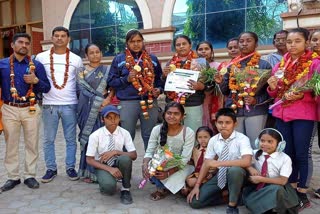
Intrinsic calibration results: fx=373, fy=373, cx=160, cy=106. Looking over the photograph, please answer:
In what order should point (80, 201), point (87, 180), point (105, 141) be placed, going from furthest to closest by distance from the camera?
point (87, 180), point (105, 141), point (80, 201)

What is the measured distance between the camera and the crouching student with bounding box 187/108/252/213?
3650 millimetres

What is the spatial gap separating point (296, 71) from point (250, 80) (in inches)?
18.1

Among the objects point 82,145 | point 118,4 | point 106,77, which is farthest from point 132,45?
point 118,4

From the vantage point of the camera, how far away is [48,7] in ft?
34.3

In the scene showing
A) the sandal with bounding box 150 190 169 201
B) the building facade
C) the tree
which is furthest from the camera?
the tree

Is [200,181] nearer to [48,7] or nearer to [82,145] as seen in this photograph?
[82,145]

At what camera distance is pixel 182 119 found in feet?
13.7

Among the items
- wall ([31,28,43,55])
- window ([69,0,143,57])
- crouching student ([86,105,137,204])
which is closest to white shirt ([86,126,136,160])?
crouching student ([86,105,137,204])

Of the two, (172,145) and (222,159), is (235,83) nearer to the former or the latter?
(222,159)

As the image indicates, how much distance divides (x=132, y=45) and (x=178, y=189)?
173cm

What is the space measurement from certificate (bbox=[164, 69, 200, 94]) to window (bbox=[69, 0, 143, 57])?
520cm

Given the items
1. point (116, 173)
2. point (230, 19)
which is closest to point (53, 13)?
point (230, 19)

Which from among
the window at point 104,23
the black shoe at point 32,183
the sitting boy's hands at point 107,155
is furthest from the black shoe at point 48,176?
the window at point 104,23

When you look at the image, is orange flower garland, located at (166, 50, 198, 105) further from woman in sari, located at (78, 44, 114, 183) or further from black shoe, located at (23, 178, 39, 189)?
black shoe, located at (23, 178, 39, 189)
